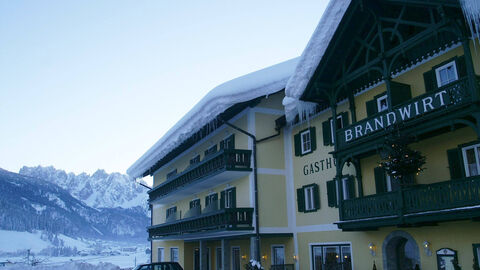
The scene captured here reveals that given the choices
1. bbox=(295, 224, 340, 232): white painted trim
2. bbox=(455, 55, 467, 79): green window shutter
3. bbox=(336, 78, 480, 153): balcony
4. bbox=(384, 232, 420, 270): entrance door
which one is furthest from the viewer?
bbox=(295, 224, 340, 232): white painted trim

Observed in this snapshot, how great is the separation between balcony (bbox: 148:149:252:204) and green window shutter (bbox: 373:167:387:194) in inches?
266

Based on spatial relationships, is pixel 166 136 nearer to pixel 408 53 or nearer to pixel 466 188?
pixel 408 53

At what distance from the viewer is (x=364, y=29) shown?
17406 mm

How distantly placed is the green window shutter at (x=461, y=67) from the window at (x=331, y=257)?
819cm

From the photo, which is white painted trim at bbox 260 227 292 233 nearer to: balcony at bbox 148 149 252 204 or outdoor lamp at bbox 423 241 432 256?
balcony at bbox 148 149 252 204

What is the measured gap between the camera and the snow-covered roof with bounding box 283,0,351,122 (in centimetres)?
1666

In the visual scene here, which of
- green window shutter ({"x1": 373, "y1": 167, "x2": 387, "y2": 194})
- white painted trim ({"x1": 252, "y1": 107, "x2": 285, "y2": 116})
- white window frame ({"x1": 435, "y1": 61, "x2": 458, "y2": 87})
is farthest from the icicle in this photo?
white painted trim ({"x1": 252, "y1": 107, "x2": 285, "y2": 116})

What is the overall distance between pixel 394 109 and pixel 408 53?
2283 millimetres

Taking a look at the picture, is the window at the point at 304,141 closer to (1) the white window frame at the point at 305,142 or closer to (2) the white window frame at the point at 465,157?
(1) the white window frame at the point at 305,142

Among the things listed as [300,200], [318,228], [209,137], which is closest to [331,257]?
[318,228]

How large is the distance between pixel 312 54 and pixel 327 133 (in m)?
3.84

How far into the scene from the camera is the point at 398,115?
14.7 m

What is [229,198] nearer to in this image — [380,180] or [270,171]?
[270,171]

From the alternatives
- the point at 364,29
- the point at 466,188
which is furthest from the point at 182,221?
the point at 466,188
